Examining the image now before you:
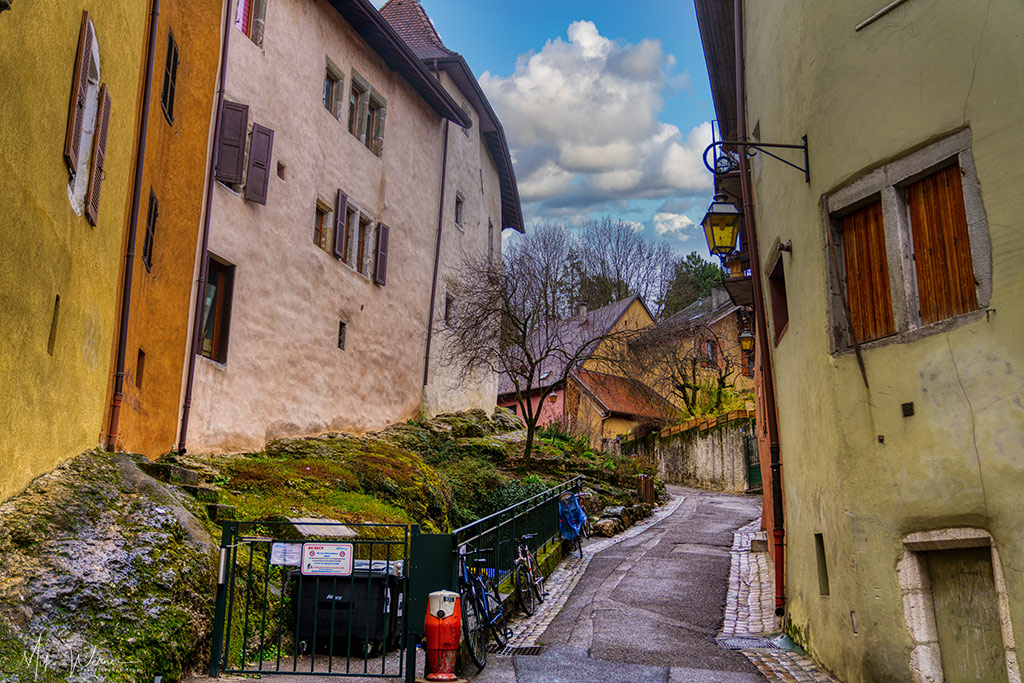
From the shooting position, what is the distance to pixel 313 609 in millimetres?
8453

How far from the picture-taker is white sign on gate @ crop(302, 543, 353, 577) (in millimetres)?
8125

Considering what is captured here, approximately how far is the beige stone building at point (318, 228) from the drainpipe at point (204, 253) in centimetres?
14

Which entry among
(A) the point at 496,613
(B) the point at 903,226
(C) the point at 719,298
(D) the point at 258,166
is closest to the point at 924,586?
(B) the point at 903,226

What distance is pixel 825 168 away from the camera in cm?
853

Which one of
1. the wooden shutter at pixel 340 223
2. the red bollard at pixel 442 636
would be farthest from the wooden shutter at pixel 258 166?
the red bollard at pixel 442 636

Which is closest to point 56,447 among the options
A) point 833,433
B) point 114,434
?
point 114,434

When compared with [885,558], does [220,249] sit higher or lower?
Answer: higher

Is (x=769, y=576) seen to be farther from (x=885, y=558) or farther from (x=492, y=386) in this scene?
(x=492, y=386)

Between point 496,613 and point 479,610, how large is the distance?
30.6 inches

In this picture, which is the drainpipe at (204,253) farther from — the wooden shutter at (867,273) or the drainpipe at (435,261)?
the wooden shutter at (867,273)

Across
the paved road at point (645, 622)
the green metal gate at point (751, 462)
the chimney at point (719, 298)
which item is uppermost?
the chimney at point (719, 298)

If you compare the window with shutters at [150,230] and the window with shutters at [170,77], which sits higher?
the window with shutters at [170,77]

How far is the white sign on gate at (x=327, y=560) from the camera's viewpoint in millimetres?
8125

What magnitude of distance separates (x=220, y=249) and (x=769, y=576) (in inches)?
402
